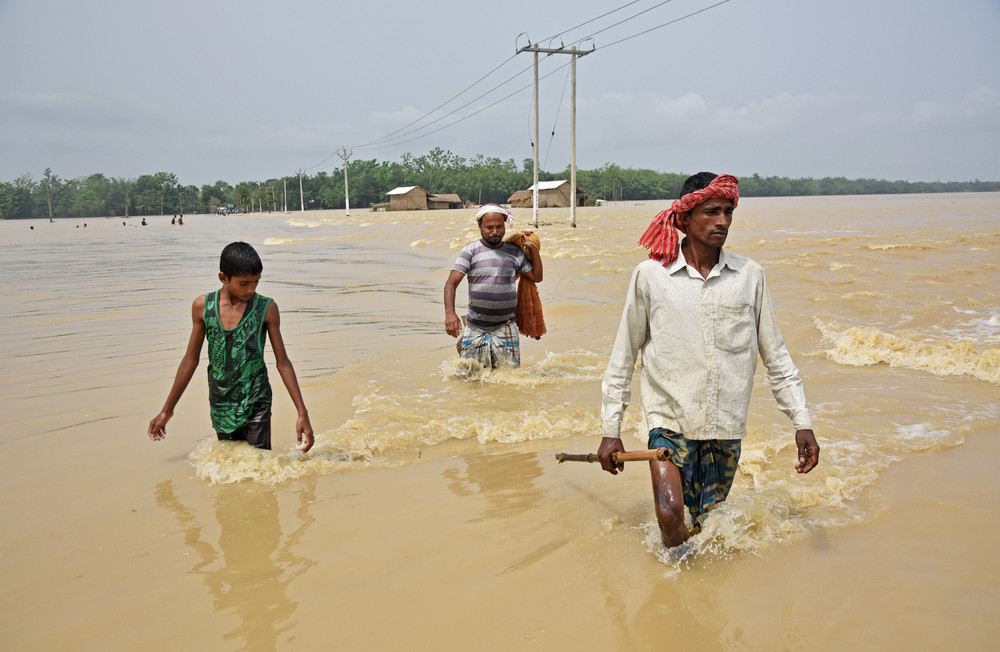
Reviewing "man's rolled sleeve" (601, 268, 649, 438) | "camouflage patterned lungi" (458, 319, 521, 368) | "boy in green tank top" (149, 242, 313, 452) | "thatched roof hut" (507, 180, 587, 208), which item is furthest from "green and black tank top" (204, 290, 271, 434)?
"thatched roof hut" (507, 180, 587, 208)

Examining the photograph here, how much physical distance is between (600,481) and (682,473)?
1217mm

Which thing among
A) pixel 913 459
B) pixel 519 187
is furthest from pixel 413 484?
pixel 519 187

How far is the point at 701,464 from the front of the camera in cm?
298

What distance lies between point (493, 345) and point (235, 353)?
2739 millimetres

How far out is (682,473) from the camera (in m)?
2.93

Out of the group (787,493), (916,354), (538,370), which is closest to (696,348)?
(787,493)

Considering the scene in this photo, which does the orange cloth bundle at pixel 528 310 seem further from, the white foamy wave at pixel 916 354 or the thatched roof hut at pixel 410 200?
the thatched roof hut at pixel 410 200

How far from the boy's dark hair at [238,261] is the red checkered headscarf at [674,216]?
197 cm

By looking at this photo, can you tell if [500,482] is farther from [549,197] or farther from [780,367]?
[549,197]

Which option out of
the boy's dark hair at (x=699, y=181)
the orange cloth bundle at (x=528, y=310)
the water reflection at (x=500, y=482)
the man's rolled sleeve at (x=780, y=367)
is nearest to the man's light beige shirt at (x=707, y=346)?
the man's rolled sleeve at (x=780, y=367)

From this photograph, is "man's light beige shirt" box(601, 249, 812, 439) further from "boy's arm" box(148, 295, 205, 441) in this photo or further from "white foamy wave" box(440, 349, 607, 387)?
"white foamy wave" box(440, 349, 607, 387)

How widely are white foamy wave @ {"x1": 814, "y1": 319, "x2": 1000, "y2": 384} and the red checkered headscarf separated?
490cm

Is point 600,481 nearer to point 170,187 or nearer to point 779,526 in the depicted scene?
point 779,526

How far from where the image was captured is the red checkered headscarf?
2770 mm
